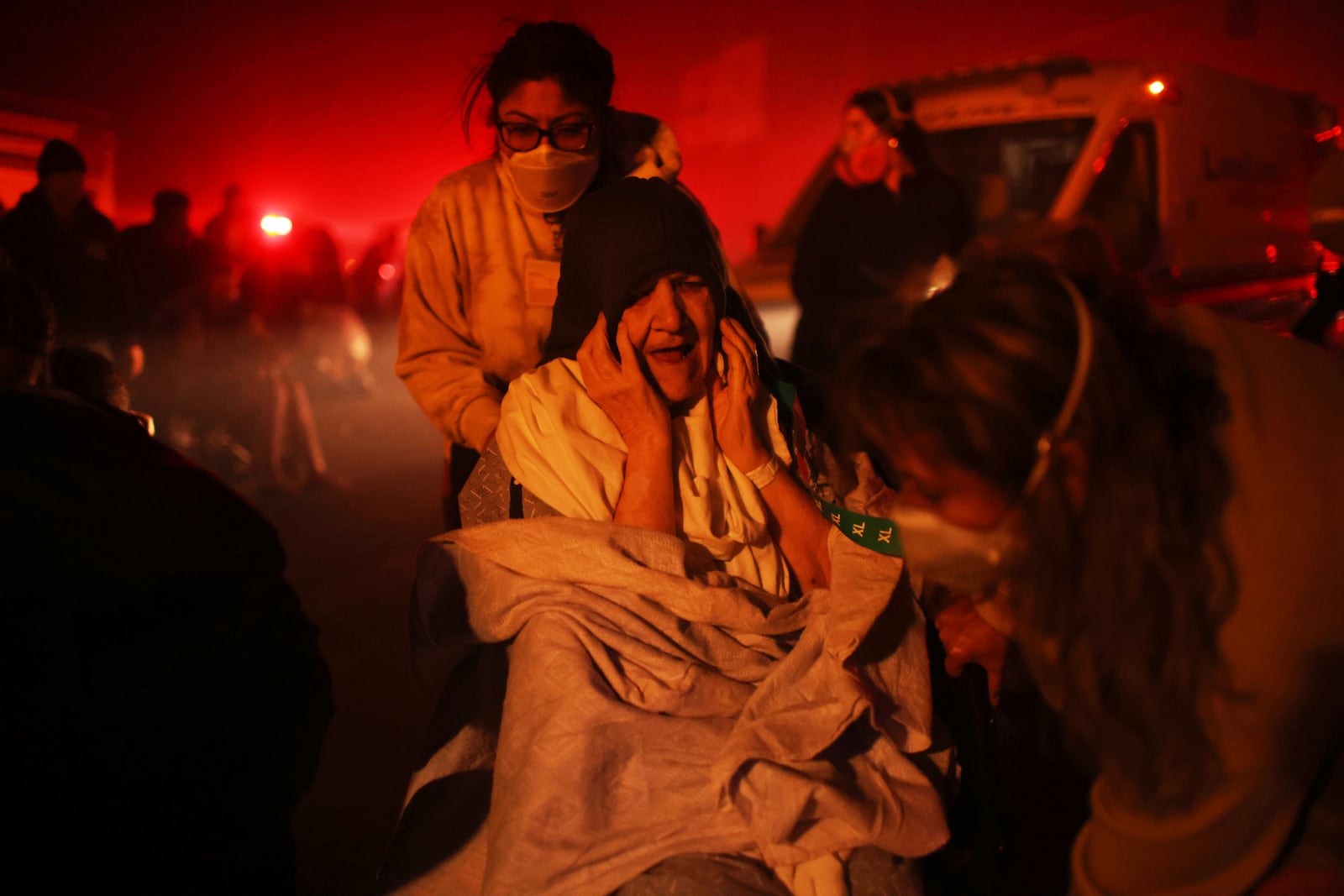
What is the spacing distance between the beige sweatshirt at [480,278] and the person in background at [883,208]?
1654 millimetres

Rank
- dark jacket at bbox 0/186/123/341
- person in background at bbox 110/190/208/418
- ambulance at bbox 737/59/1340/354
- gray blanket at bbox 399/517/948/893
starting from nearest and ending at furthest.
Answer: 1. gray blanket at bbox 399/517/948/893
2. dark jacket at bbox 0/186/123/341
3. person in background at bbox 110/190/208/418
4. ambulance at bbox 737/59/1340/354

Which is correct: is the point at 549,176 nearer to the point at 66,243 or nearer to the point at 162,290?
the point at 66,243

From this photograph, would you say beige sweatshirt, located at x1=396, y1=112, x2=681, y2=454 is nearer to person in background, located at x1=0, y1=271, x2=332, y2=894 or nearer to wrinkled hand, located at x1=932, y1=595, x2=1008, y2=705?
person in background, located at x1=0, y1=271, x2=332, y2=894

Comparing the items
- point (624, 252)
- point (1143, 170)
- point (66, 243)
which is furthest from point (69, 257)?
point (1143, 170)

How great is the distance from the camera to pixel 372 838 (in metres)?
2.61

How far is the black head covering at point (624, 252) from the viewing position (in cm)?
190

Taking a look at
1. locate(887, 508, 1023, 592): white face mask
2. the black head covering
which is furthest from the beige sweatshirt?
locate(887, 508, 1023, 592): white face mask

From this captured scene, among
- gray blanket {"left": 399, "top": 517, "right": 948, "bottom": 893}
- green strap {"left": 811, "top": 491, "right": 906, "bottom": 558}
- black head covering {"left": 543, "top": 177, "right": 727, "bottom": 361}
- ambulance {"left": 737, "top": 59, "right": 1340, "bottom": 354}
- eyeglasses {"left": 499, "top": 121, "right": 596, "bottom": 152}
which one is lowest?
gray blanket {"left": 399, "top": 517, "right": 948, "bottom": 893}

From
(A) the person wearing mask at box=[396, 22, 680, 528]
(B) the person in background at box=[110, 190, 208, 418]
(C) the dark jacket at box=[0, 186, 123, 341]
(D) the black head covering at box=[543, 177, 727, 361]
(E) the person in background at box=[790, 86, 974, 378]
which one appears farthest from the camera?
(B) the person in background at box=[110, 190, 208, 418]

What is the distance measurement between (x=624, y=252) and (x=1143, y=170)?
366 centimetres

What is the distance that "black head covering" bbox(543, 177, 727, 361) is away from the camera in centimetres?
190

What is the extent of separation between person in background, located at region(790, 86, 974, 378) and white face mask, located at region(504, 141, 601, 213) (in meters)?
1.73

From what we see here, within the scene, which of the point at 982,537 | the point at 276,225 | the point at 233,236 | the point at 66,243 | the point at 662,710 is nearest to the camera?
the point at 982,537

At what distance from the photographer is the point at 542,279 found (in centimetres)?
236
